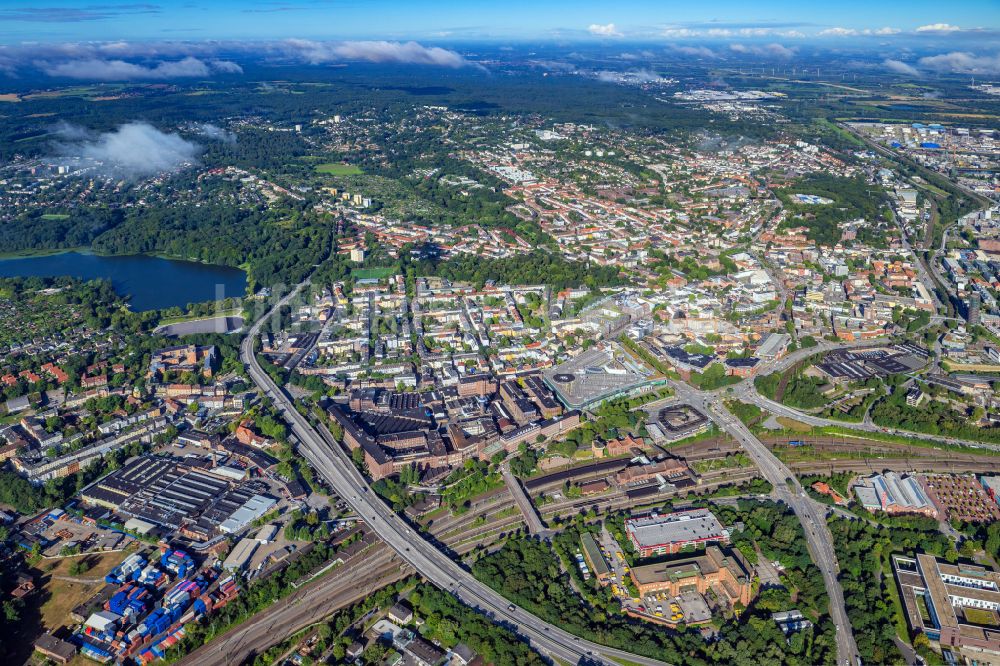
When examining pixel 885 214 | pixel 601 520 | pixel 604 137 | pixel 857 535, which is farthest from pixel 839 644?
pixel 604 137

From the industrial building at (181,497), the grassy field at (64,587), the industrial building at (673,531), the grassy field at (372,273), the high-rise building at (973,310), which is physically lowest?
the grassy field at (64,587)

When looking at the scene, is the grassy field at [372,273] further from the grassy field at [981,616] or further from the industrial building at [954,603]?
the grassy field at [981,616]

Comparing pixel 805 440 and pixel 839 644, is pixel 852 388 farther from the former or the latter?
pixel 839 644

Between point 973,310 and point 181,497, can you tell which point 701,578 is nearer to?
point 181,497

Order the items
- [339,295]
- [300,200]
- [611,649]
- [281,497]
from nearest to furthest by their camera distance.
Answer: [611,649] < [281,497] < [339,295] < [300,200]

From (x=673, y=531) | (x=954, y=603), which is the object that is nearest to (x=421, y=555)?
(x=673, y=531)

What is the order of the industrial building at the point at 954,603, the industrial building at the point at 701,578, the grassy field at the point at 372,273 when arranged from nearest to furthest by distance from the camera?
the industrial building at the point at 954,603 → the industrial building at the point at 701,578 → the grassy field at the point at 372,273

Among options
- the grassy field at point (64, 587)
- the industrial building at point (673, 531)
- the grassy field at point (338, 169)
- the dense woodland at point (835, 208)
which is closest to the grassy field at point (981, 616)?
the industrial building at point (673, 531)

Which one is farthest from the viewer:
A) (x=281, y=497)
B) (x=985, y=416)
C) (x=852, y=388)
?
(x=852, y=388)
